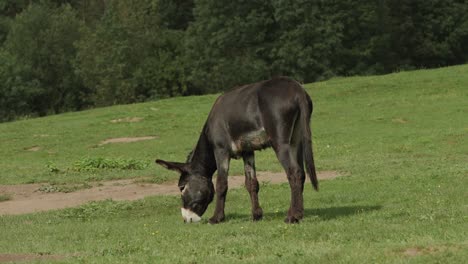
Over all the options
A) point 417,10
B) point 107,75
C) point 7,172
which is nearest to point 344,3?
point 417,10

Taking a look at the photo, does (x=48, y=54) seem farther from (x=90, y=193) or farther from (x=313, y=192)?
(x=313, y=192)

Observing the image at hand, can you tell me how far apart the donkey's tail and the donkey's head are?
1920 mm

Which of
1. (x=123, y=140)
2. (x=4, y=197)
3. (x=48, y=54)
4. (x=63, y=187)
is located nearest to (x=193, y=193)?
(x=4, y=197)

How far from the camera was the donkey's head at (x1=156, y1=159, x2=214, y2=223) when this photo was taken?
13031 mm

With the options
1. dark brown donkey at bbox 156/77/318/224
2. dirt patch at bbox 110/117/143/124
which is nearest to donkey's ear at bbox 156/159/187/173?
dark brown donkey at bbox 156/77/318/224

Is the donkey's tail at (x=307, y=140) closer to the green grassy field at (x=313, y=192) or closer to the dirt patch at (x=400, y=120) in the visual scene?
the green grassy field at (x=313, y=192)

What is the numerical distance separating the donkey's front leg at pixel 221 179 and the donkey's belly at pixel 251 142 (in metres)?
0.19

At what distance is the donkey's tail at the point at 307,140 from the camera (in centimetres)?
1201

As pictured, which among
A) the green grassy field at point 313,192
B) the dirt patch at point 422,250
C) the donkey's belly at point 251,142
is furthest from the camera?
the donkey's belly at point 251,142

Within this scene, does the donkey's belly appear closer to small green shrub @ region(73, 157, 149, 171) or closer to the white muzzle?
the white muzzle

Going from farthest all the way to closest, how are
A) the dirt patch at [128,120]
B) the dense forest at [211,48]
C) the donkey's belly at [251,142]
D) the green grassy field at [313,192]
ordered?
the dense forest at [211,48]
the dirt patch at [128,120]
the donkey's belly at [251,142]
the green grassy field at [313,192]

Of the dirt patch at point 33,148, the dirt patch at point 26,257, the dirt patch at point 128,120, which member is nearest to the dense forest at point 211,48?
the dirt patch at point 128,120

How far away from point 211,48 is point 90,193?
4712 cm

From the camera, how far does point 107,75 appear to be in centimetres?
6600
